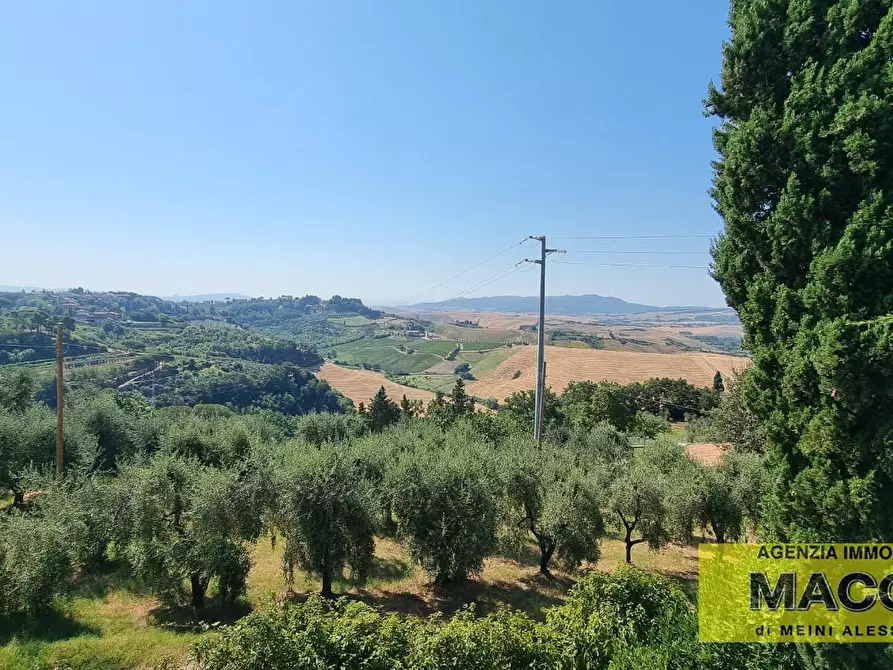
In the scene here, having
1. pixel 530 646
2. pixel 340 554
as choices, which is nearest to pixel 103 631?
pixel 340 554

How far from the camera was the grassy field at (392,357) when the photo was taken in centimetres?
15550

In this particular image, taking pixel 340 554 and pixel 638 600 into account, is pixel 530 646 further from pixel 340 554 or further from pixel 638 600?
pixel 340 554

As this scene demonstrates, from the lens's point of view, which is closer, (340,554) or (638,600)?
(638,600)

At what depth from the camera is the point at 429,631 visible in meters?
7.10

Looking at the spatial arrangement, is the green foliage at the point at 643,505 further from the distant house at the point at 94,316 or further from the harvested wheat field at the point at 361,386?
the distant house at the point at 94,316

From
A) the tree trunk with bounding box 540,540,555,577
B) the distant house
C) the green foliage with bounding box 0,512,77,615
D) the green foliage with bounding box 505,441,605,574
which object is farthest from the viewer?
the distant house

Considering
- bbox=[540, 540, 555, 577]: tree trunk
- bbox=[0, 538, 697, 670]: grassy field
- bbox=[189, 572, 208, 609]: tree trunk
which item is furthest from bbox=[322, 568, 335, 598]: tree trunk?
bbox=[540, 540, 555, 577]: tree trunk

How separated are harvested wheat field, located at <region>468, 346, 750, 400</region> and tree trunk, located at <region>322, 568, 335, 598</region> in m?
73.9

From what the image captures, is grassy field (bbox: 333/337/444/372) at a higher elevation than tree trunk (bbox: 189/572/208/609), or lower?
lower

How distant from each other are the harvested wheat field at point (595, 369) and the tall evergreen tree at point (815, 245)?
77.1 metres

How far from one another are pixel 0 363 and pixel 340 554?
106 metres

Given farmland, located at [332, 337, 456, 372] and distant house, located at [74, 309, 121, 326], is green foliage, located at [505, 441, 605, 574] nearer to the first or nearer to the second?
farmland, located at [332, 337, 456, 372]

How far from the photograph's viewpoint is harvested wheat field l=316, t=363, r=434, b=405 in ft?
317

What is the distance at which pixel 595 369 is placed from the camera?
9812 cm
